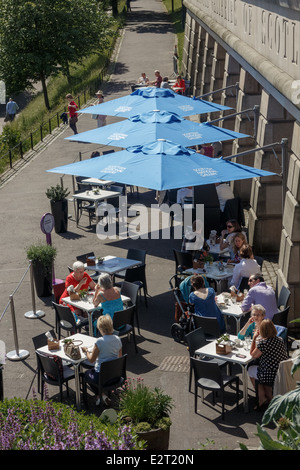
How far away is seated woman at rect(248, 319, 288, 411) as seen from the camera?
11078mm

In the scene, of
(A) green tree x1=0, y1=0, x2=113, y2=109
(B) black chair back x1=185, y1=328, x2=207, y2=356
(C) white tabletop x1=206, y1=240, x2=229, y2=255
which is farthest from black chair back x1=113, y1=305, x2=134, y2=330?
(A) green tree x1=0, y1=0, x2=113, y2=109

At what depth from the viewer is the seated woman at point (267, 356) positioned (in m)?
11.1

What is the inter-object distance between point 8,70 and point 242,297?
1407 inches

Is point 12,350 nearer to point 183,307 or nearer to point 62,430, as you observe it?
point 183,307

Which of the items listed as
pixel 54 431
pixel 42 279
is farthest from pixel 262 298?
pixel 54 431

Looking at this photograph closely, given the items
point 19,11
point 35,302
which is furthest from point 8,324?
point 19,11

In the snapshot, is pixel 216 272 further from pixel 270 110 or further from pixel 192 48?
pixel 192 48

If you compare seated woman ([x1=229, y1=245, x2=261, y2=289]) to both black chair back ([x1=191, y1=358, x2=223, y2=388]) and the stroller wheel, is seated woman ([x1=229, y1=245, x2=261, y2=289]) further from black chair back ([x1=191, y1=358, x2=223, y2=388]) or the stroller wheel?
black chair back ([x1=191, y1=358, x2=223, y2=388])

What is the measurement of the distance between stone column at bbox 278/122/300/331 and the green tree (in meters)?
32.8

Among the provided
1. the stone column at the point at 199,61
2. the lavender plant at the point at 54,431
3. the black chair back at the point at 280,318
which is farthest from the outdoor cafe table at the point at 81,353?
the stone column at the point at 199,61

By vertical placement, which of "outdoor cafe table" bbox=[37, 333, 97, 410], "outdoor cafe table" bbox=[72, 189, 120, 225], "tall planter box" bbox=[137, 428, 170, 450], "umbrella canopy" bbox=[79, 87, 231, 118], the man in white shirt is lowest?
"outdoor cafe table" bbox=[72, 189, 120, 225]

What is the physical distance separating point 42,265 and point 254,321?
568 cm

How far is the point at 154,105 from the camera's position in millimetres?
21656

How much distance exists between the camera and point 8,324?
1500 cm
